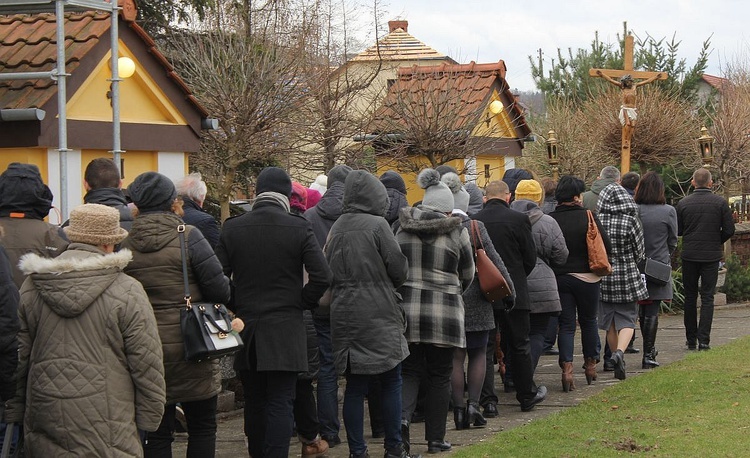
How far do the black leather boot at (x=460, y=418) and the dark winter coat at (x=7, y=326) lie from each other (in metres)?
4.46

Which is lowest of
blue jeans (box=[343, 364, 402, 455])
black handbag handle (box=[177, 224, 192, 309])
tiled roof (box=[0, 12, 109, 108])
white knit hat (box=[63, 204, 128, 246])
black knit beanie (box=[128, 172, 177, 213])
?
blue jeans (box=[343, 364, 402, 455])

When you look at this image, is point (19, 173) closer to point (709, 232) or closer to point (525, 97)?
point (709, 232)

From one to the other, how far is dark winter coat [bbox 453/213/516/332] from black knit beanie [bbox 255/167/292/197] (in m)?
2.12

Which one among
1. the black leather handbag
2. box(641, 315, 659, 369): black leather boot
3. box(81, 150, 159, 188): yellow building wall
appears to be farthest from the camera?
box(641, 315, 659, 369): black leather boot

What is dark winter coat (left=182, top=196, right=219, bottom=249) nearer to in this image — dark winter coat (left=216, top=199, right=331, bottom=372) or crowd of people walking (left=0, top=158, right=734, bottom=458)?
crowd of people walking (left=0, top=158, right=734, bottom=458)

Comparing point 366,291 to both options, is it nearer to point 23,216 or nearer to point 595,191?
point 23,216

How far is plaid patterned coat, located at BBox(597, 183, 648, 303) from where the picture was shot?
11.7 m

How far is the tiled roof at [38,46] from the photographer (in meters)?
10.9

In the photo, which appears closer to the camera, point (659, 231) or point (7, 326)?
point (7, 326)

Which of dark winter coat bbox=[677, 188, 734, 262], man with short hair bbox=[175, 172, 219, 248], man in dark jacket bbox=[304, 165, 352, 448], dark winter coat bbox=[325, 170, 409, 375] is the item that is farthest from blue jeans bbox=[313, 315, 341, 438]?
dark winter coat bbox=[677, 188, 734, 262]

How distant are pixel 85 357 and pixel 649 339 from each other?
799 cm

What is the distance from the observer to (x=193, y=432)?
22.6ft

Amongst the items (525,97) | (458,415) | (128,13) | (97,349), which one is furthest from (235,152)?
(525,97)

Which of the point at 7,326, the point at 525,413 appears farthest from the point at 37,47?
the point at 7,326
